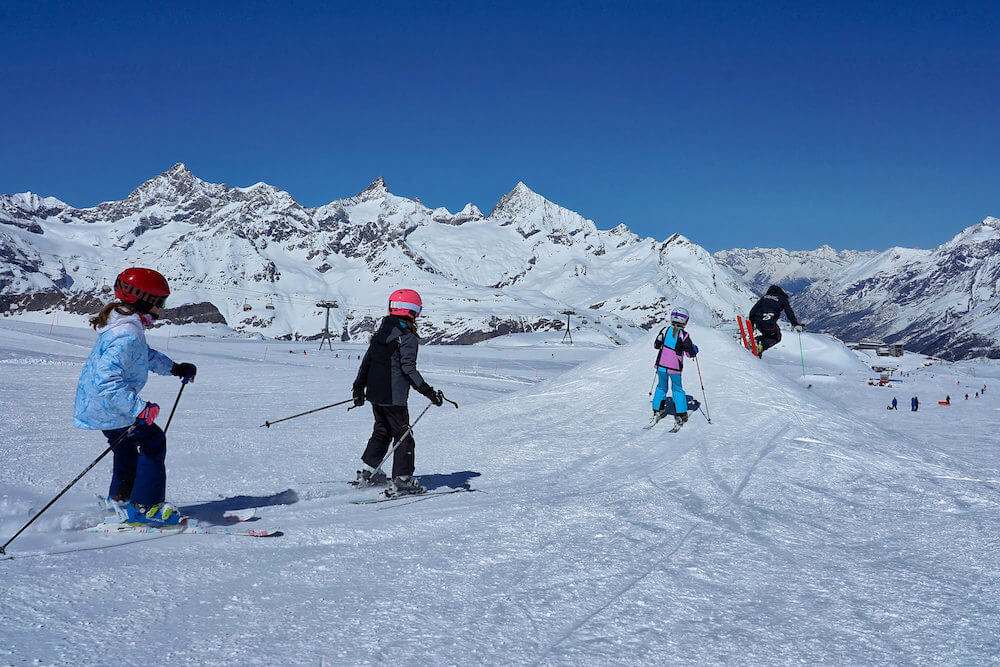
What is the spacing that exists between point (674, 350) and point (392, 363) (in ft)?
22.1

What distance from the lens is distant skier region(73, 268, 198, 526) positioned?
4957 millimetres

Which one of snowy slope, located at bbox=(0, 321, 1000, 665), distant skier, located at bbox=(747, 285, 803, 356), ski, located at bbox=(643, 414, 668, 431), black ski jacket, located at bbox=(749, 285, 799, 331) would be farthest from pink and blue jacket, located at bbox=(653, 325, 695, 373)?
distant skier, located at bbox=(747, 285, 803, 356)

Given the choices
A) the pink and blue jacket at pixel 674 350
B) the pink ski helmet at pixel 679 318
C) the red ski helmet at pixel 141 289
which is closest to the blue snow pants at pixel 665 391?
the pink and blue jacket at pixel 674 350

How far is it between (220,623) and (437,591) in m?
1.29

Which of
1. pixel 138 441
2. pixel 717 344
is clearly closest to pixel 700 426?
pixel 717 344

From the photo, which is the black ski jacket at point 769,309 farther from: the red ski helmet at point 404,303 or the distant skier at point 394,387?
the distant skier at point 394,387

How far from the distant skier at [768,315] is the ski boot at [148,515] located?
14.6 metres

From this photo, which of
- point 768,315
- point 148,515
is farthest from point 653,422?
point 148,515

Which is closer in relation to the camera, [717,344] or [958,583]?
[958,583]

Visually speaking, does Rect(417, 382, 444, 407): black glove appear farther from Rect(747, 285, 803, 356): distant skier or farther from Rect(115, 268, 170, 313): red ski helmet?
Rect(747, 285, 803, 356): distant skier

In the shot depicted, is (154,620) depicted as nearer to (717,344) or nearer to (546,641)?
(546,641)

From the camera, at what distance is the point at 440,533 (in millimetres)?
5355

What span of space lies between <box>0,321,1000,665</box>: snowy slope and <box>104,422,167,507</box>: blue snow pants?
0.42m

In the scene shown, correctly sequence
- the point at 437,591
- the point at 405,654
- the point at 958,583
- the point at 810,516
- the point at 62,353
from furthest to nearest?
1. the point at 62,353
2. the point at 810,516
3. the point at 958,583
4. the point at 437,591
5. the point at 405,654
